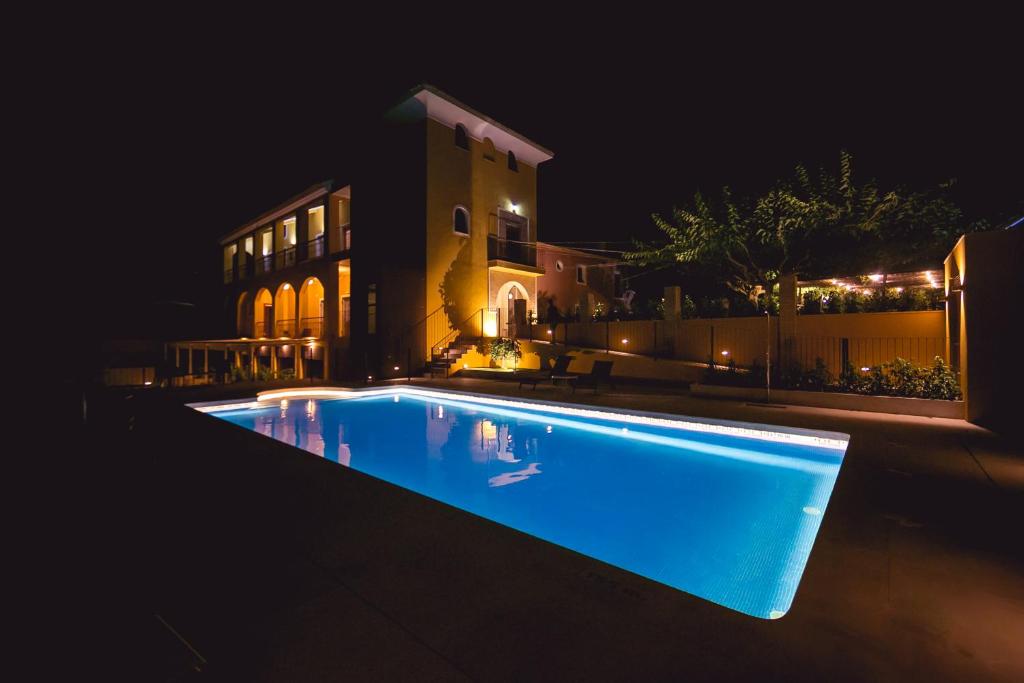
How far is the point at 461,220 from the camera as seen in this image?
676 inches

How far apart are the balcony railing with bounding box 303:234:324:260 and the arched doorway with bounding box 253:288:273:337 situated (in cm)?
542

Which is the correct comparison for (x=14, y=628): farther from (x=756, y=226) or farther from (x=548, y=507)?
(x=756, y=226)

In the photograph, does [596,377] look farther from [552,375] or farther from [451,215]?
[451,215]

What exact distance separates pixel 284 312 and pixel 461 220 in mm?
11424

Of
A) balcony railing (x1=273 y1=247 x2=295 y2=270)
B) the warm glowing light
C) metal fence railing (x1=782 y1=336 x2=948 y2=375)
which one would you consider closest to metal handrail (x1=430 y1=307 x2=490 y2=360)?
the warm glowing light

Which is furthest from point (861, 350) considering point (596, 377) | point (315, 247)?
point (315, 247)

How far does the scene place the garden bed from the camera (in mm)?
7152

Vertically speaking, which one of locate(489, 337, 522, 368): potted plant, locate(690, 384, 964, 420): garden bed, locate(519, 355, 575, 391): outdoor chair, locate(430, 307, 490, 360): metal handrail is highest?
locate(430, 307, 490, 360): metal handrail

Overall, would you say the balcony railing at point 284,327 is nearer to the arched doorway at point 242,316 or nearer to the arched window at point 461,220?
the arched doorway at point 242,316

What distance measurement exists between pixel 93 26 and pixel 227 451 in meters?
12.7

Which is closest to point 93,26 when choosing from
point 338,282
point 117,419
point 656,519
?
point 338,282

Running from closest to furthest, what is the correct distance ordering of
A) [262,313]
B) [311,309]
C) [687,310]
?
[687,310] → [311,309] → [262,313]

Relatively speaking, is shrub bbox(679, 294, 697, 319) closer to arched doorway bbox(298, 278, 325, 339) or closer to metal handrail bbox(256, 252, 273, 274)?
arched doorway bbox(298, 278, 325, 339)

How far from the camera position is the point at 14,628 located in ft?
6.68
